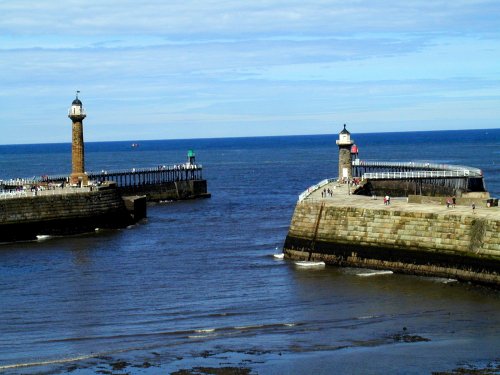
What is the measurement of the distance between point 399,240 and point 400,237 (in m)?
0.15

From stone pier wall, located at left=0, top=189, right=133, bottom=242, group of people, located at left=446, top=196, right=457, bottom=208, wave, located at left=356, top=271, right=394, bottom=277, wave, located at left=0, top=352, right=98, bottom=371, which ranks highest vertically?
group of people, located at left=446, top=196, right=457, bottom=208

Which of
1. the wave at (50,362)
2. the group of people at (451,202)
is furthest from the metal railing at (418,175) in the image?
the wave at (50,362)

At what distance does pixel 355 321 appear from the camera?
3684 centimetres

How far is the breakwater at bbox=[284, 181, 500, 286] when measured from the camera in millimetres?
42594

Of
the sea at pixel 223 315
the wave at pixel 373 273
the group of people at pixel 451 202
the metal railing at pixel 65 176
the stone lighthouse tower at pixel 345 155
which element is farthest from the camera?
the metal railing at pixel 65 176

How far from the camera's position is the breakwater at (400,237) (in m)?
42.6

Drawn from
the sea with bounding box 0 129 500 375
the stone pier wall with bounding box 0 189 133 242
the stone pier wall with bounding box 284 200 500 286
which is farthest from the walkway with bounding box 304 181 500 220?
the stone pier wall with bounding box 0 189 133 242

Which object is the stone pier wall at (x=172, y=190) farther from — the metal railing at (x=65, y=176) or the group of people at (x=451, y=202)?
the group of people at (x=451, y=202)

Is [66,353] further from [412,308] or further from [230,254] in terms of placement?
[230,254]

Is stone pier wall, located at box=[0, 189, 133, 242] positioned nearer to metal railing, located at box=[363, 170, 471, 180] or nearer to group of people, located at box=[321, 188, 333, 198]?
group of people, located at box=[321, 188, 333, 198]

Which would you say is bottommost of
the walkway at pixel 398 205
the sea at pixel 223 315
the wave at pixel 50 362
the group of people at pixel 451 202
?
the wave at pixel 50 362

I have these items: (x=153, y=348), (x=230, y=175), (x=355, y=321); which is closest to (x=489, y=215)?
(x=355, y=321)

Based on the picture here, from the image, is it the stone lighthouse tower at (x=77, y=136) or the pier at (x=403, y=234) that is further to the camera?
the stone lighthouse tower at (x=77, y=136)

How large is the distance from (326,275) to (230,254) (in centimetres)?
936
